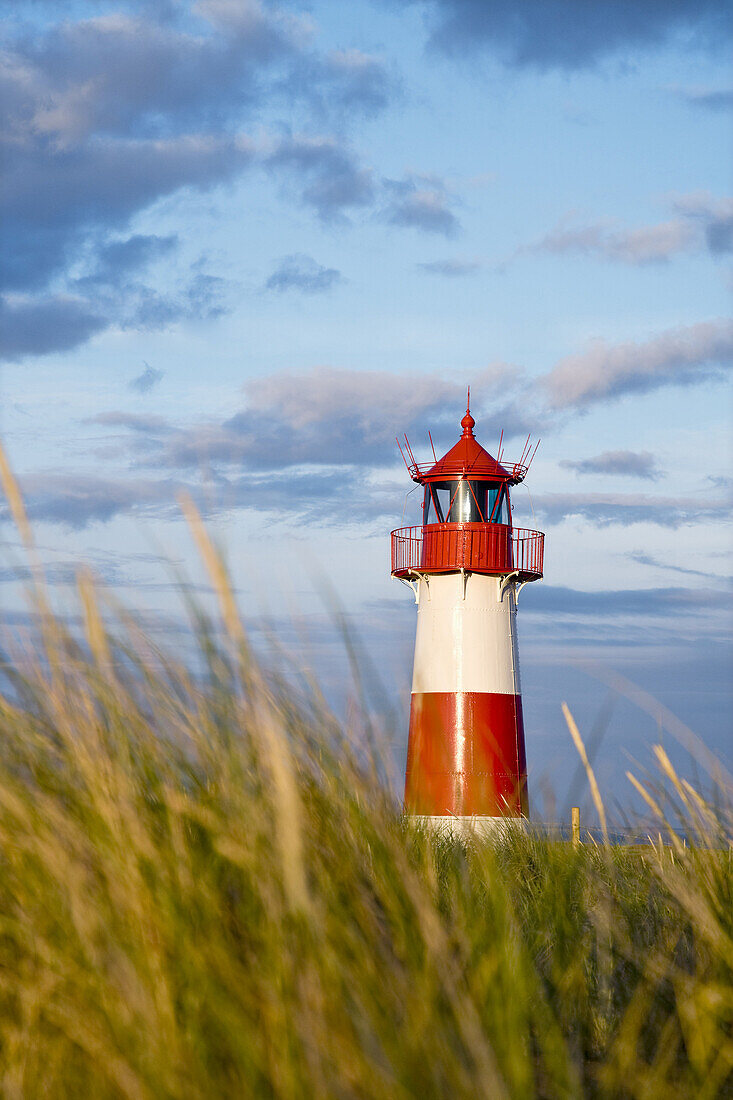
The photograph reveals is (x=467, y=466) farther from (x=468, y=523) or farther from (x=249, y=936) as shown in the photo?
(x=249, y=936)

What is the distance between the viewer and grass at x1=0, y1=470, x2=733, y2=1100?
196cm

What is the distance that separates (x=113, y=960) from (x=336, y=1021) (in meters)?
0.50

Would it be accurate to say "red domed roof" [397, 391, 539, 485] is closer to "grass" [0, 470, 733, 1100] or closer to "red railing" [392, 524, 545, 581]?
"red railing" [392, 524, 545, 581]

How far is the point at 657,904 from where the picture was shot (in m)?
4.36

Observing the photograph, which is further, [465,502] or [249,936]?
[465,502]

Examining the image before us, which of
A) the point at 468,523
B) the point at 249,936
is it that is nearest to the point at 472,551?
the point at 468,523

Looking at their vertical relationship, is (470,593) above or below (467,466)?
below

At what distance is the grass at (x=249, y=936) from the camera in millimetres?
1955

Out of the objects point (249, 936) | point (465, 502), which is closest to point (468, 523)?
point (465, 502)

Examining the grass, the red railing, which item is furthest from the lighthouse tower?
the grass

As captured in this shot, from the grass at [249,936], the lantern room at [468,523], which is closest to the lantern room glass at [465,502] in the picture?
the lantern room at [468,523]

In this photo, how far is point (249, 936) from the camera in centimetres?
227

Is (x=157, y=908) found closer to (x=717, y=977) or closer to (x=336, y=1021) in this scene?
(x=336, y=1021)

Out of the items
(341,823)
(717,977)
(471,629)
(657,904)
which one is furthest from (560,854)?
(471,629)
